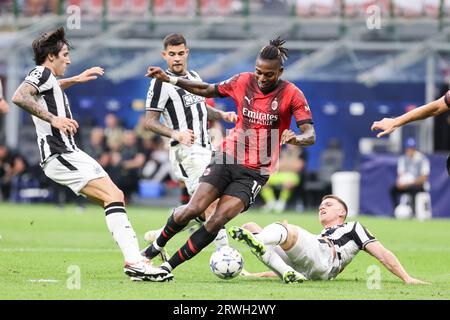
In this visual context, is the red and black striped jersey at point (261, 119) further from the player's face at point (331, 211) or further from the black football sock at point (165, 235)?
the black football sock at point (165, 235)

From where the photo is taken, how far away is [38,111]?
10.3 m

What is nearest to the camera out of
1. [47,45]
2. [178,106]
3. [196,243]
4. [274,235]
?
[274,235]

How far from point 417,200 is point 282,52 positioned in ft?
49.1

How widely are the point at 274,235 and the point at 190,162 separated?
3.11 m

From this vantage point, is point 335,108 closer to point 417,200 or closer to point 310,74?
point 310,74

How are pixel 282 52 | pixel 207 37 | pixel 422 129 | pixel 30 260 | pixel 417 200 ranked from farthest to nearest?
pixel 207 37
pixel 422 129
pixel 417 200
pixel 30 260
pixel 282 52

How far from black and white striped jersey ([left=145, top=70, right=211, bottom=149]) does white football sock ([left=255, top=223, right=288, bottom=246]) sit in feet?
9.66

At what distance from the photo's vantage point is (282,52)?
10.8 m

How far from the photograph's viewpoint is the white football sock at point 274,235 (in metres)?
10.1

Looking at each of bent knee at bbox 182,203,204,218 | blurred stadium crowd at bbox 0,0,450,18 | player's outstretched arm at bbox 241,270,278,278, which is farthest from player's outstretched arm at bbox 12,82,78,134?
blurred stadium crowd at bbox 0,0,450,18

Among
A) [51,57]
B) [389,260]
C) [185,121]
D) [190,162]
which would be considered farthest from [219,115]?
[389,260]

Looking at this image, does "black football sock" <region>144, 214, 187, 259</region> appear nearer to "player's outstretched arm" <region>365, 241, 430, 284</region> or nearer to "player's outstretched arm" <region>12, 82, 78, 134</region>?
"player's outstretched arm" <region>12, 82, 78, 134</region>

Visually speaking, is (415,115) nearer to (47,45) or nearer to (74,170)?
(74,170)

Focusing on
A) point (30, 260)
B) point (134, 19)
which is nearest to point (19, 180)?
point (134, 19)
